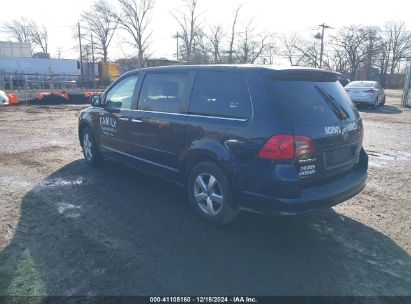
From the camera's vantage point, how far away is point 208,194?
400 centimetres

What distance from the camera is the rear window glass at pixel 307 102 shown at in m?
3.37

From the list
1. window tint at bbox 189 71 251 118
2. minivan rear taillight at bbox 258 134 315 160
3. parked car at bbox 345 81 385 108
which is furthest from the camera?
parked car at bbox 345 81 385 108

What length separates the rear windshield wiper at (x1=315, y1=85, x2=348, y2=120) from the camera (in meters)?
3.74

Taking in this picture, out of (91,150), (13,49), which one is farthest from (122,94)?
(13,49)

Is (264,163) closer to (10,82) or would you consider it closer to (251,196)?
(251,196)

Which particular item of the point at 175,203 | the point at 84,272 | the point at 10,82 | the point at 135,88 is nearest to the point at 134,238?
the point at 84,272

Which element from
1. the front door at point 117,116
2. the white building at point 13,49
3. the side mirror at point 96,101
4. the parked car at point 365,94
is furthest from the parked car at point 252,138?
the white building at point 13,49

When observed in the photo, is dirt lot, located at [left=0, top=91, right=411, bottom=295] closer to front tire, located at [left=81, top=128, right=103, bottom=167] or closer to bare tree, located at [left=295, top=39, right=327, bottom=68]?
front tire, located at [left=81, top=128, right=103, bottom=167]

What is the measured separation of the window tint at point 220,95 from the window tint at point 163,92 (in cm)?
28

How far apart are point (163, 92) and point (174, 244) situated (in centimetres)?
212

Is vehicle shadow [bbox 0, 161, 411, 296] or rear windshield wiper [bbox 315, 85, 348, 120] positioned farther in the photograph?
rear windshield wiper [bbox 315, 85, 348, 120]

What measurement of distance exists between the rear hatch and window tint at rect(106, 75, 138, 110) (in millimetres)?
2531

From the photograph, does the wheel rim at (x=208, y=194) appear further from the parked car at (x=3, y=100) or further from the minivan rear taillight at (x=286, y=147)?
the parked car at (x=3, y=100)

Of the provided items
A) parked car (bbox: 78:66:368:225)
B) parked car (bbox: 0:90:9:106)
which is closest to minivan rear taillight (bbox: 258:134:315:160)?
parked car (bbox: 78:66:368:225)
